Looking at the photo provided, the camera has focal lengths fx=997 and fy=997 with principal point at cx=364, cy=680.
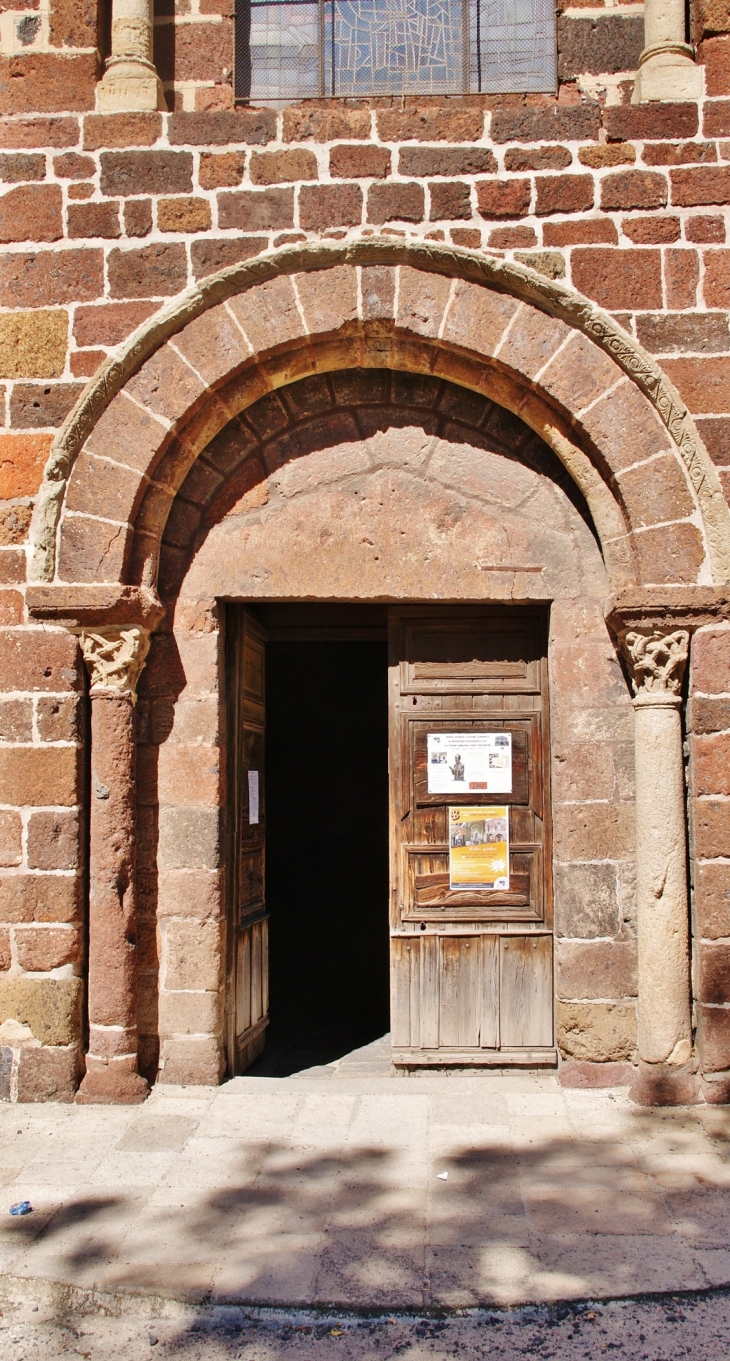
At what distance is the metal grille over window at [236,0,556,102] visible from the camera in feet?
15.7

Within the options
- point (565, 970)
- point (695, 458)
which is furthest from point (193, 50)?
A: point (565, 970)

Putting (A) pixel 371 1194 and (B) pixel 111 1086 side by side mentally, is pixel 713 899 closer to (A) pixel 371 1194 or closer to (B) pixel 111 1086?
(A) pixel 371 1194

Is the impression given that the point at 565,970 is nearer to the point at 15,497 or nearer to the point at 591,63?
the point at 15,497

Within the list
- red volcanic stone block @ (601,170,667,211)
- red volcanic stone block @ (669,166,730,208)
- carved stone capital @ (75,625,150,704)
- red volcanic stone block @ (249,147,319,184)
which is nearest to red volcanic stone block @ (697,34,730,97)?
red volcanic stone block @ (669,166,730,208)

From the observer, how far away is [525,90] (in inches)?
187

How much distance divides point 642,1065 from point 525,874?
0.96 metres

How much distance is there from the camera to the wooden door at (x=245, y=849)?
4695 mm

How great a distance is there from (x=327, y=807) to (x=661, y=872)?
4376mm

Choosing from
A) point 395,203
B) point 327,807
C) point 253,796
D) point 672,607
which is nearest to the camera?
Answer: point 672,607

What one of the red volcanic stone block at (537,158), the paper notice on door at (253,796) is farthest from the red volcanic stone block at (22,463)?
the red volcanic stone block at (537,158)

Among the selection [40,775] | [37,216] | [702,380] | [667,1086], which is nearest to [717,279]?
[702,380]

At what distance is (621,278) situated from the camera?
4.37 m

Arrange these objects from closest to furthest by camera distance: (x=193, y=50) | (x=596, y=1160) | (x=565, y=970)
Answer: (x=596, y=1160), (x=565, y=970), (x=193, y=50)

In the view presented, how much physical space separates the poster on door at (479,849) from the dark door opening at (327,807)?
3333mm
